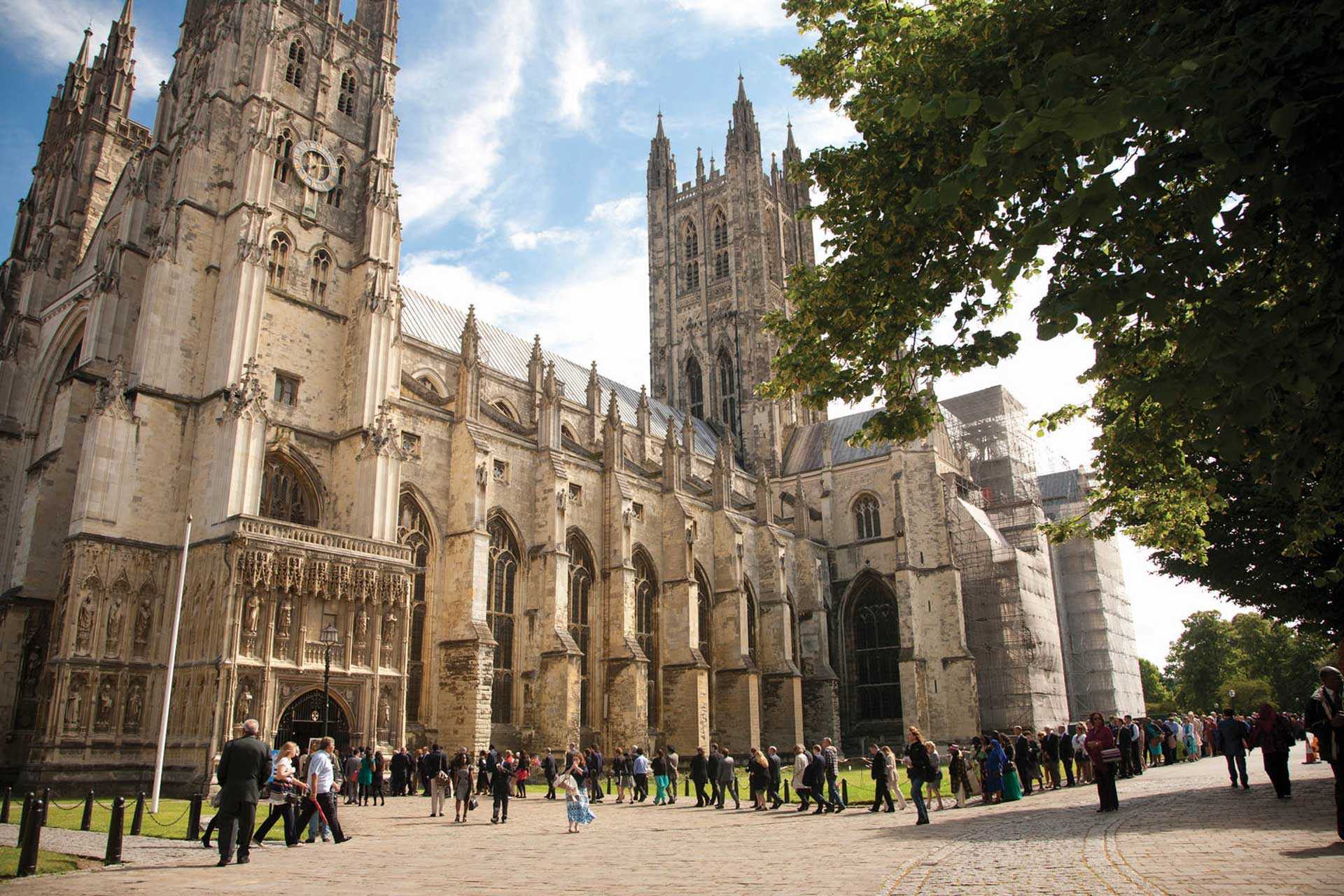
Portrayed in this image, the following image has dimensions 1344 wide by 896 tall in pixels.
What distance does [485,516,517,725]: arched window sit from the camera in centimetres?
2872

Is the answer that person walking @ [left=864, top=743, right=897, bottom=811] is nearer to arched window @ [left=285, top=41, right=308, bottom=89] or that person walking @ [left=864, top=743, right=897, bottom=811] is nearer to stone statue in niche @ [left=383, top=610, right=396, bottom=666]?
stone statue in niche @ [left=383, top=610, right=396, bottom=666]

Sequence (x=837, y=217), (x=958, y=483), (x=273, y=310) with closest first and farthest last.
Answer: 1. (x=837, y=217)
2. (x=273, y=310)
3. (x=958, y=483)

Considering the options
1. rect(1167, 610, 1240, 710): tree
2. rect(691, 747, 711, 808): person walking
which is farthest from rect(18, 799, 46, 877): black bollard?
rect(1167, 610, 1240, 710): tree

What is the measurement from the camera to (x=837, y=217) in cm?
1107

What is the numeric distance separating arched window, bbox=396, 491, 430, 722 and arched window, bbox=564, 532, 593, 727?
5.56 meters

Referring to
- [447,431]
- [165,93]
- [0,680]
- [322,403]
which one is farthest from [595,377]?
[0,680]

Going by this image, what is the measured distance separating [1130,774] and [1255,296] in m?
20.0

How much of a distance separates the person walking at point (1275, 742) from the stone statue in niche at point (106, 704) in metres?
21.9

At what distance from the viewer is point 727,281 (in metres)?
54.3

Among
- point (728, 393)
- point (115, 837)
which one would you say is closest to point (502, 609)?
point (115, 837)

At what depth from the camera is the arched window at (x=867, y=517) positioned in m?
45.5

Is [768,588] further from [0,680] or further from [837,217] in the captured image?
[837,217]

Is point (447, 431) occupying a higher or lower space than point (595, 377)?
lower

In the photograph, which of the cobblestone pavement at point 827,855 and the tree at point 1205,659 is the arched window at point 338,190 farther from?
the tree at point 1205,659
